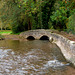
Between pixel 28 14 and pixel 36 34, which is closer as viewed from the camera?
pixel 36 34

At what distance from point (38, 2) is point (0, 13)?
28.8 feet

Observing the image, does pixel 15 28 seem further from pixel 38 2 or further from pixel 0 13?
pixel 38 2

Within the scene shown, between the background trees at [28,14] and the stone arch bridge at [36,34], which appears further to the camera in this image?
the background trees at [28,14]

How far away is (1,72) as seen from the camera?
7.18 meters

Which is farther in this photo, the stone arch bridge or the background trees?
the background trees

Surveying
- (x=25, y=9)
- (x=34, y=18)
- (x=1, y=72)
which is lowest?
(x=1, y=72)

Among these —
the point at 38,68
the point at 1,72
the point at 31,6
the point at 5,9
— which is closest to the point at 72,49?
the point at 38,68

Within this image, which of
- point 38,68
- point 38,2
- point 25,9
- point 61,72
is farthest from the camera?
point 25,9

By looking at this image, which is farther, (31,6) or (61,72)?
(31,6)

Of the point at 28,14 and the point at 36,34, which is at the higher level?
the point at 28,14

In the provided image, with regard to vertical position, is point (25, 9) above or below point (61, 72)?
above

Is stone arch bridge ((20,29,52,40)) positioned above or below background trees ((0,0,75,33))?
below

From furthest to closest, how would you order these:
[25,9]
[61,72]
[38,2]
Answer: [25,9], [38,2], [61,72]

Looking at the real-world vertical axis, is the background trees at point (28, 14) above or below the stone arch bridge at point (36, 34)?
above
